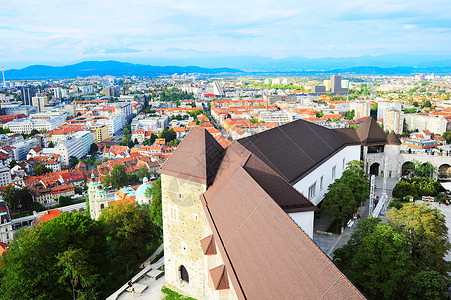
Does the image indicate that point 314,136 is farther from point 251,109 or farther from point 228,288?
point 251,109

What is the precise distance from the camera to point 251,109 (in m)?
118

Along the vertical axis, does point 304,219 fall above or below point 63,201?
above

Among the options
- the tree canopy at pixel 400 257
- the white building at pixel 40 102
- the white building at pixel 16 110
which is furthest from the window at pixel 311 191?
the white building at pixel 40 102

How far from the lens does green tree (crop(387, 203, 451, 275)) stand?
14.6 meters

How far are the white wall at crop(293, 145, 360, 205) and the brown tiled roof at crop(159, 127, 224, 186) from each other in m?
5.27

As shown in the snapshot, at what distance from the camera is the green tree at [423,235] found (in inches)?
574

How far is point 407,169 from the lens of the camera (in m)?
36.4

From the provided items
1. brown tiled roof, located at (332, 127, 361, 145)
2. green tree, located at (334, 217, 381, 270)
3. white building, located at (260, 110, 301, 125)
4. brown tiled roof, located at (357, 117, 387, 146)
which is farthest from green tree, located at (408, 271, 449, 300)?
white building, located at (260, 110, 301, 125)

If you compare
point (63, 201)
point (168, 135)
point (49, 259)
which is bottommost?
point (63, 201)

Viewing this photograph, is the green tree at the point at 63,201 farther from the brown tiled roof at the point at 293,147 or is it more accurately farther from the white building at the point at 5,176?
the brown tiled roof at the point at 293,147

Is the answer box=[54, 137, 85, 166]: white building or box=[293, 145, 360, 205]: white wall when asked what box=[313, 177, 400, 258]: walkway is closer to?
box=[293, 145, 360, 205]: white wall

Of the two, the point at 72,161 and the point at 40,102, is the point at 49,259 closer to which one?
the point at 72,161

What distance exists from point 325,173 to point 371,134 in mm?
12375

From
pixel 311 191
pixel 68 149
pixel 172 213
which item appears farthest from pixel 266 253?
pixel 68 149
